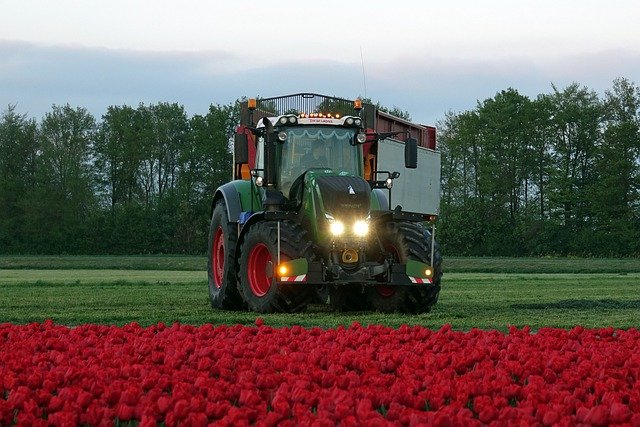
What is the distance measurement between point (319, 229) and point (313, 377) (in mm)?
7113

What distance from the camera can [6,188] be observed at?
70.4 meters

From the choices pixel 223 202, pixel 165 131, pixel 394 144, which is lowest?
pixel 223 202

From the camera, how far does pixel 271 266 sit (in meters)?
12.9

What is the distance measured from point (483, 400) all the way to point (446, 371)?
1255 mm

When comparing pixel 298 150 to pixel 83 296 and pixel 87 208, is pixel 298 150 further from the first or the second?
pixel 87 208

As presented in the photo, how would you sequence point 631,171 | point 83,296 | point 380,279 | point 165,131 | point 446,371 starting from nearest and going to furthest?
point 446,371 → point 380,279 → point 83,296 → point 631,171 → point 165,131

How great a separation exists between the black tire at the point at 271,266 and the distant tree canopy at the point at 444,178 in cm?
4613

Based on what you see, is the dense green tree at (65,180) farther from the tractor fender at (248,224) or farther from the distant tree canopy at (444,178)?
the tractor fender at (248,224)

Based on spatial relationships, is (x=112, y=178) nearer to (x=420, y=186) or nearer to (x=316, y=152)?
(x=420, y=186)

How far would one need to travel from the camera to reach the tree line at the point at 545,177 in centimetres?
5994

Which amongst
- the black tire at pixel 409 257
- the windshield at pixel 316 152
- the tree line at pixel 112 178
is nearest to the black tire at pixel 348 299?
the black tire at pixel 409 257

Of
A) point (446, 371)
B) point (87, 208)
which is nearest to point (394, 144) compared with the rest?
point (446, 371)

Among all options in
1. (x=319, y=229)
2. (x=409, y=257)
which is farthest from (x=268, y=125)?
(x=409, y=257)

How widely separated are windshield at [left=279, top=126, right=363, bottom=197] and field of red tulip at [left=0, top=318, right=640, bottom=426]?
545 cm
